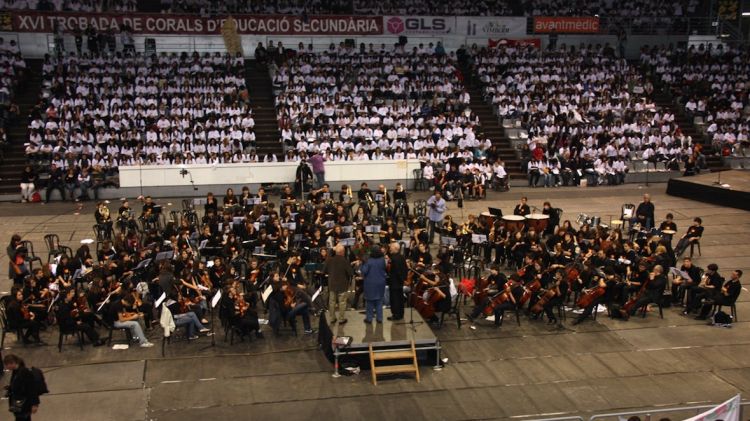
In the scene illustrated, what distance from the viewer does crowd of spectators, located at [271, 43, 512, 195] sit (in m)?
31.8

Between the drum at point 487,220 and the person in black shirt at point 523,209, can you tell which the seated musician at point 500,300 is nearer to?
the drum at point 487,220

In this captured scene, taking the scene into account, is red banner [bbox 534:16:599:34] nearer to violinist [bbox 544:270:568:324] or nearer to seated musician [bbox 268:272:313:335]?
violinist [bbox 544:270:568:324]

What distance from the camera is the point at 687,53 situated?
136 feet

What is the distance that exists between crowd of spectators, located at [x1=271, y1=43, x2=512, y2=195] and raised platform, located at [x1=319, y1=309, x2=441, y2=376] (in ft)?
51.3

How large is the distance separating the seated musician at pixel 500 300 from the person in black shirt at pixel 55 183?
18.9 metres

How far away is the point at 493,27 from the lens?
4272cm

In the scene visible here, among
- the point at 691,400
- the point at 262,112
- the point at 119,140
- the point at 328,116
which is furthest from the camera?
the point at 262,112

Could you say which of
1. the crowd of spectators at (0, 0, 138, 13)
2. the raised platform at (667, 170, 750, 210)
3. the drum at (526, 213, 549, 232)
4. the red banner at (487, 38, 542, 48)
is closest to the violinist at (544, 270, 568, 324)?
the drum at (526, 213, 549, 232)

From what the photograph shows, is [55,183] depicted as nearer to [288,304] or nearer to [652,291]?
[288,304]

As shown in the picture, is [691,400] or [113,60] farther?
[113,60]

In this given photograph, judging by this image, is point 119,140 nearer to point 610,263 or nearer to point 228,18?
point 228,18

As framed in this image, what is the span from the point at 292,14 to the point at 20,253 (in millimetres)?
25601

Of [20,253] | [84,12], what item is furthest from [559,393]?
[84,12]

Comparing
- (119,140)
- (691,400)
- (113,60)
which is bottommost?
(691,400)
